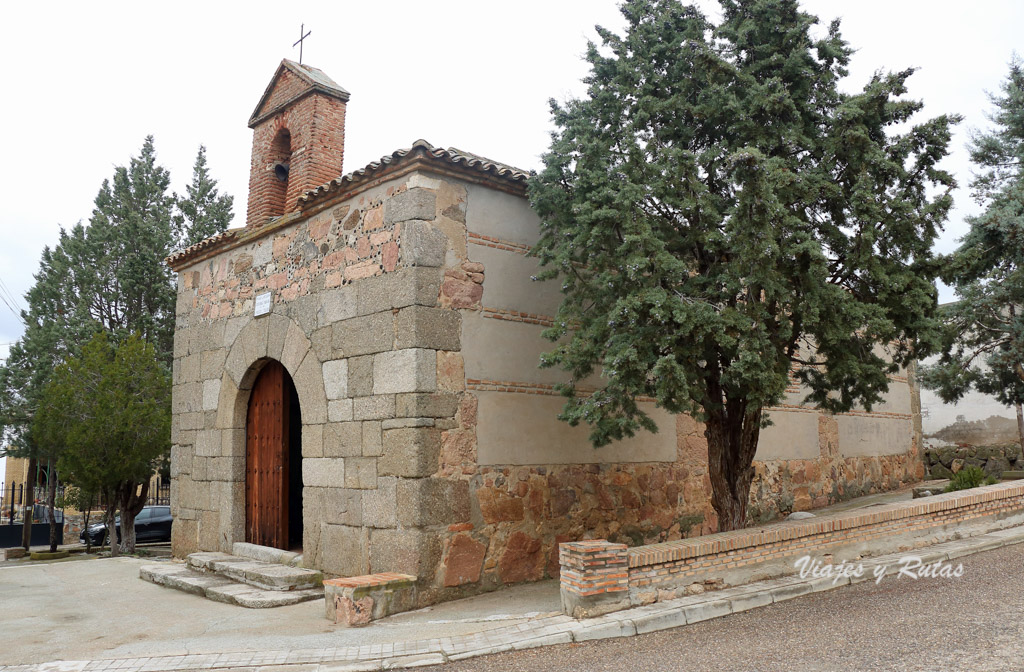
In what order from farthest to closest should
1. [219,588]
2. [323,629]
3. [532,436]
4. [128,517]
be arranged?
[128,517], [532,436], [219,588], [323,629]

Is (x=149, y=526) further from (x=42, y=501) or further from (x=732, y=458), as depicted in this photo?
(x=732, y=458)

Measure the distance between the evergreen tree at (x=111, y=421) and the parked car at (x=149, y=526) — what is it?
11.7 feet

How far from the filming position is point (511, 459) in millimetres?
6930

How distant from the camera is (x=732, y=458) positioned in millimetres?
6762

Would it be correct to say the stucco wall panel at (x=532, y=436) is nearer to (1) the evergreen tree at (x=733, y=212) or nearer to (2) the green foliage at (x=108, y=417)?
(1) the evergreen tree at (x=733, y=212)

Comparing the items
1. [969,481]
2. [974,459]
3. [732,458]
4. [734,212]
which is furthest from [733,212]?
[974,459]

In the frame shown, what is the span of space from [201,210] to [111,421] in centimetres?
1017

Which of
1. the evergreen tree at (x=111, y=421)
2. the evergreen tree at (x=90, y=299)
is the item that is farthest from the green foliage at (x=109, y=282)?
the evergreen tree at (x=111, y=421)

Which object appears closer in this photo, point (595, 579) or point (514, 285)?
point (595, 579)

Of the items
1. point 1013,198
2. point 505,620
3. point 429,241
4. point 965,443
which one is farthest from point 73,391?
point 965,443

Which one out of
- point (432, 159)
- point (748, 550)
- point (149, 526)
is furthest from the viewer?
point (149, 526)

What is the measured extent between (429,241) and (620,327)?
1904mm

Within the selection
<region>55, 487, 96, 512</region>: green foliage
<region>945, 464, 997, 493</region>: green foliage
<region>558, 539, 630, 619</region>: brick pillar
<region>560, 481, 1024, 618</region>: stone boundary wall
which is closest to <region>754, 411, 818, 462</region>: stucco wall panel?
<region>945, 464, 997, 493</region>: green foliage

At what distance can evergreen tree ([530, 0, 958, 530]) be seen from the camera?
5586 millimetres
